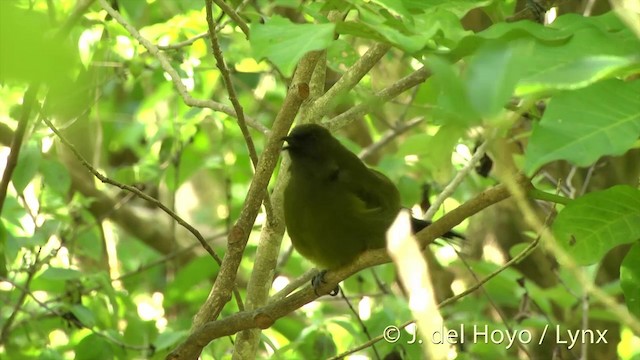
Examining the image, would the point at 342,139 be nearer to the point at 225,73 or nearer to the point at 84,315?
the point at 84,315

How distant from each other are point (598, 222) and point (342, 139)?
2885 millimetres

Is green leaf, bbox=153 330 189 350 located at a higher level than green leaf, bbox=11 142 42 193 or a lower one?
lower

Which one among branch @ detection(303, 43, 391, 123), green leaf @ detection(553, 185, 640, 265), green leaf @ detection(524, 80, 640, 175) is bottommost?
green leaf @ detection(553, 185, 640, 265)

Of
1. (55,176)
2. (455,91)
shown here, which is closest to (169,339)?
(55,176)

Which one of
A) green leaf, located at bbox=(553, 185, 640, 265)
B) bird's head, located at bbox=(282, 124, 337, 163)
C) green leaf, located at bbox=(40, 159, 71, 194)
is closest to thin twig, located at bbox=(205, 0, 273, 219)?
bird's head, located at bbox=(282, 124, 337, 163)

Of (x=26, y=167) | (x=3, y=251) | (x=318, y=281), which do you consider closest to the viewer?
(x=318, y=281)

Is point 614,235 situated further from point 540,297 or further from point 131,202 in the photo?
point 131,202

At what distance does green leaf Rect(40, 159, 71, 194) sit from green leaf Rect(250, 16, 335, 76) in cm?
264

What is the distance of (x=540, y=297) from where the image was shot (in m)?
4.48

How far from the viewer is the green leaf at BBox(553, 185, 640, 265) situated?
77.1 inches

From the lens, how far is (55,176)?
164 inches

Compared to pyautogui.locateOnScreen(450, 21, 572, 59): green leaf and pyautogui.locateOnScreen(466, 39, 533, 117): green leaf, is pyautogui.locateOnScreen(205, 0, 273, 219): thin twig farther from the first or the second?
pyautogui.locateOnScreen(466, 39, 533, 117): green leaf

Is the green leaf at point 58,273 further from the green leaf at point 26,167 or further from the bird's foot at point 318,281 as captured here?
the bird's foot at point 318,281

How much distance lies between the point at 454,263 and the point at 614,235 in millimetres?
3146
